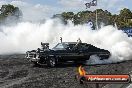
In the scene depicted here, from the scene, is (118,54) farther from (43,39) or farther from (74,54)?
(43,39)

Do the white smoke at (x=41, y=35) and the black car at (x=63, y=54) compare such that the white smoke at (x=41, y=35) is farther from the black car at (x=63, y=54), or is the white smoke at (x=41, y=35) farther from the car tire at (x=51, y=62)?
the car tire at (x=51, y=62)

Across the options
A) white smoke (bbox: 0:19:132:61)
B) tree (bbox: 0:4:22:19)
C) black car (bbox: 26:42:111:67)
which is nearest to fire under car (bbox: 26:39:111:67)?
black car (bbox: 26:42:111:67)

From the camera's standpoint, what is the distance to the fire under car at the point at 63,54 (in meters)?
18.8

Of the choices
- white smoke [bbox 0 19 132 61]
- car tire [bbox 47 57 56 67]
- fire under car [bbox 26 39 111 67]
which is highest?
white smoke [bbox 0 19 132 61]

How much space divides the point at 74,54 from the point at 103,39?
44.6ft

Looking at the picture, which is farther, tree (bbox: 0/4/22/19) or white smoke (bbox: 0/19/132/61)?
tree (bbox: 0/4/22/19)

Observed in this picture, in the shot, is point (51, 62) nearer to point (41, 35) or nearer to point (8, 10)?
point (41, 35)

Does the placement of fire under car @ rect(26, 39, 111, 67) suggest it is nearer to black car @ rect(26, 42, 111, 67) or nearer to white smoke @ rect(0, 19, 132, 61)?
black car @ rect(26, 42, 111, 67)

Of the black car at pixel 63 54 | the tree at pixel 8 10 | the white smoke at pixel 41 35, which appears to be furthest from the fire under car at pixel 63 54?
the tree at pixel 8 10

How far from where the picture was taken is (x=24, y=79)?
533 inches

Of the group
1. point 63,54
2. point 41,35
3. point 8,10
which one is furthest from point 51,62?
point 8,10

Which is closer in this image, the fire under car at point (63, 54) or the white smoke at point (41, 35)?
the fire under car at point (63, 54)

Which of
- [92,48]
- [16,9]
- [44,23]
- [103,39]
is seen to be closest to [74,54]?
[92,48]

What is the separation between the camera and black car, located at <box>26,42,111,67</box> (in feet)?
61.6
